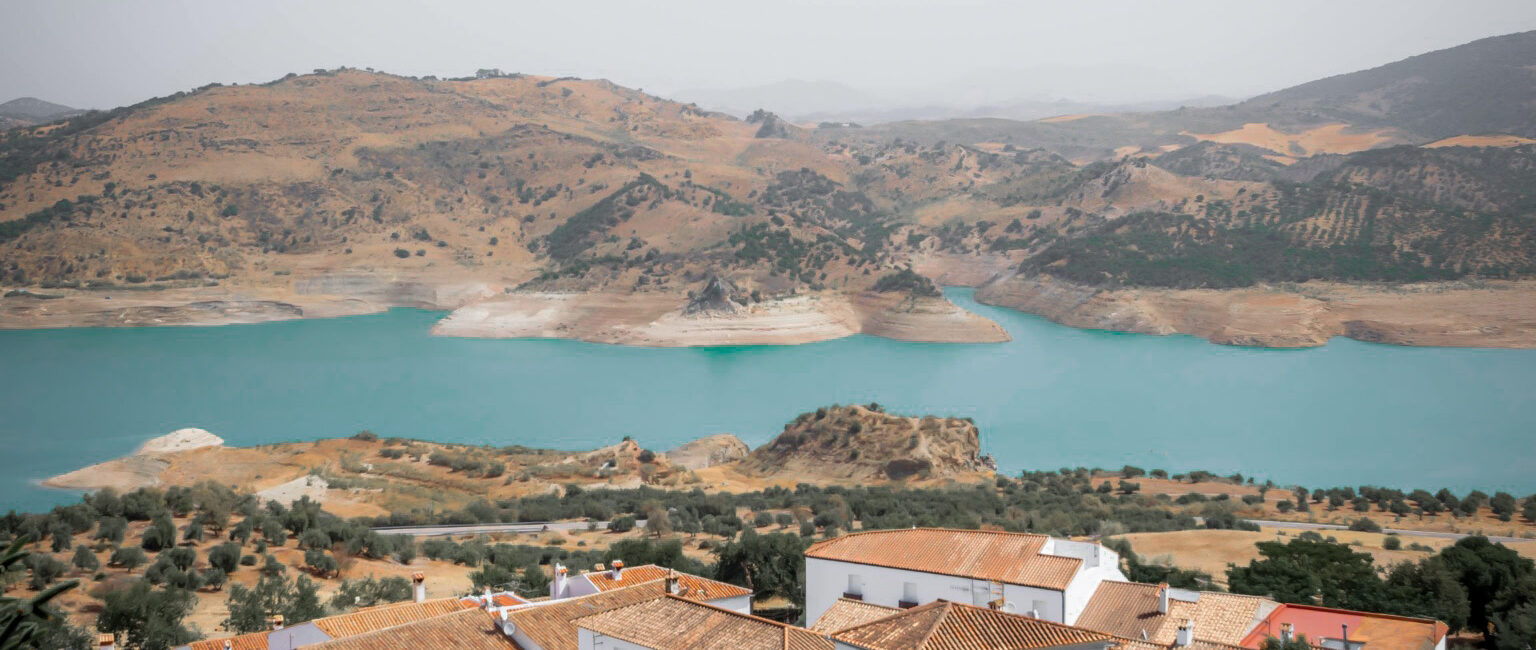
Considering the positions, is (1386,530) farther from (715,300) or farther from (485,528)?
(715,300)

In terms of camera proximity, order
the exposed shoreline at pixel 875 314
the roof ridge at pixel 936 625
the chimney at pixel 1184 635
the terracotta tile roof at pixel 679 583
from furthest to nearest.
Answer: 1. the exposed shoreline at pixel 875 314
2. the terracotta tile roof at pixel 679 583
3. the chimney at pixel 1184 635
4. the roof ridge at pixel 936 625

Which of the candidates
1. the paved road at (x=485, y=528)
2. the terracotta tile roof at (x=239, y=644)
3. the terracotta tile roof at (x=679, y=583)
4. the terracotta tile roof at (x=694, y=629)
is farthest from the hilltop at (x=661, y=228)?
the terracotta tile roof at (x=694, y=629)

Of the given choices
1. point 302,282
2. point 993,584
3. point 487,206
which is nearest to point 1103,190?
point 487,206

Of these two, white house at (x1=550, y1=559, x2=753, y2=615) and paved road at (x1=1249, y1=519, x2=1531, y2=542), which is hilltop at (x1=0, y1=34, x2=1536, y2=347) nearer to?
paved road at (x1=1249, y1=519, x2=1531, y2=542)

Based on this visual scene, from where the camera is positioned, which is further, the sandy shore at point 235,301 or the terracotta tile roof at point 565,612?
the sandy shore at point 235,301

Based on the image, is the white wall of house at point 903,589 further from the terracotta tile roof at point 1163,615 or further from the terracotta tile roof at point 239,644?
the terracotta tile roof at point 239,644

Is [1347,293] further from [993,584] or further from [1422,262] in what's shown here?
[993,584]
